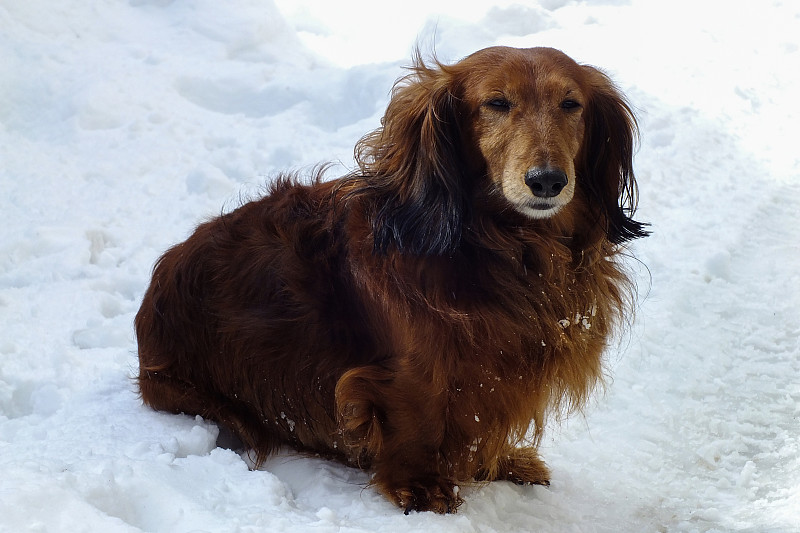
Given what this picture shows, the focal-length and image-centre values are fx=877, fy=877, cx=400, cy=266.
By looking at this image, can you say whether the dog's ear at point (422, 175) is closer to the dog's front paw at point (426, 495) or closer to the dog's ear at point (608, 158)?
the dog's ear at point (608, 158)

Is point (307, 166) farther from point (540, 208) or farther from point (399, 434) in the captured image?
point (540, 208)

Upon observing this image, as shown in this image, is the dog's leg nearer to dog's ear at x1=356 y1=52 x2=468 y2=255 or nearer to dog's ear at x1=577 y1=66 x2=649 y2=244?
dog's ear at x1=356 y1=52 x2=468 y2=255

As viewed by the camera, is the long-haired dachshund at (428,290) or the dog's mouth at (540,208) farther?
the long-haired dachshund at (428,290)

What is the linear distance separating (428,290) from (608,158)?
0.82 metres

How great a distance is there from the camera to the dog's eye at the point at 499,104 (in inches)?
111

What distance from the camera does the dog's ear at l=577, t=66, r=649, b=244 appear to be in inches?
121

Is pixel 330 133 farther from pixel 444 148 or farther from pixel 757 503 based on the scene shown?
pixel 757 503

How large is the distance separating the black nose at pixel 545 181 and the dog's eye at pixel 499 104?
0.29 metres

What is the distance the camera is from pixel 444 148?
290 cm

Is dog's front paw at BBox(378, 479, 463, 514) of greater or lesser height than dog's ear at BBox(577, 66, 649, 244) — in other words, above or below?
below

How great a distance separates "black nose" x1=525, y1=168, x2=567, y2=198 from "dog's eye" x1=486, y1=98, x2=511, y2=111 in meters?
0.29

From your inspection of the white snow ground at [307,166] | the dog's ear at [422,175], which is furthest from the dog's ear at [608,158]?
the white snow ground at [307,166]

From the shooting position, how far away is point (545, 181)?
8.63 ft

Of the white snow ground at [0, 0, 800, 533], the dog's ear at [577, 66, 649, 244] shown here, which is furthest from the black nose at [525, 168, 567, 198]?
the white snow ground at [0, 0, 800, 533]
